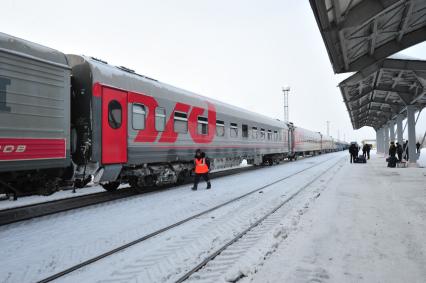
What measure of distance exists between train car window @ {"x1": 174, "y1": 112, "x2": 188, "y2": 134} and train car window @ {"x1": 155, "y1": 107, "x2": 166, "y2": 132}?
0.71 metres

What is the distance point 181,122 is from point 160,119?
1304 millimetres

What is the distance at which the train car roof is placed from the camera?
19.3 ft

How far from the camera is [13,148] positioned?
5844 mm

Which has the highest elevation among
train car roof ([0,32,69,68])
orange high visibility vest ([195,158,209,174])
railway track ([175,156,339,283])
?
train car roof ([0,32,69,68])

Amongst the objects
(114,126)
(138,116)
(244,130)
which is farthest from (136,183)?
(244,130)

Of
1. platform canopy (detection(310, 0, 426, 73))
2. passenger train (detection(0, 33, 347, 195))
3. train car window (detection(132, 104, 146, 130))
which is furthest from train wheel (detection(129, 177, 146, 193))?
platform canopy (detection(310, 0, 426, 73))

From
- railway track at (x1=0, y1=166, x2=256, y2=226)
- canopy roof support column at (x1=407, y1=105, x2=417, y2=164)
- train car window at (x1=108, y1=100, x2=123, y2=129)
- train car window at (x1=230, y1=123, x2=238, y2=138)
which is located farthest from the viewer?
canopy roof support column at (x1=407, y1=105, x2=417, y2=164)

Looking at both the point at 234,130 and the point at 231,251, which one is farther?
the point at 234,130

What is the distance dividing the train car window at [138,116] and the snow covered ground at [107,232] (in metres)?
2.12

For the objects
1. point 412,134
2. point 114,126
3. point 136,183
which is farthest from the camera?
point 412,134

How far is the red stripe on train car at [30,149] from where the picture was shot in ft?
18.8

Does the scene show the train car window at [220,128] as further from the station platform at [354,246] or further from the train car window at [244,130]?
the station platform at [354,246]

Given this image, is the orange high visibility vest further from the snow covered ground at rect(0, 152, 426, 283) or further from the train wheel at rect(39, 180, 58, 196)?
the train wheel at rect(39, 180, 58, 196)

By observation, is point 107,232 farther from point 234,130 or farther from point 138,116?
point 234,130
